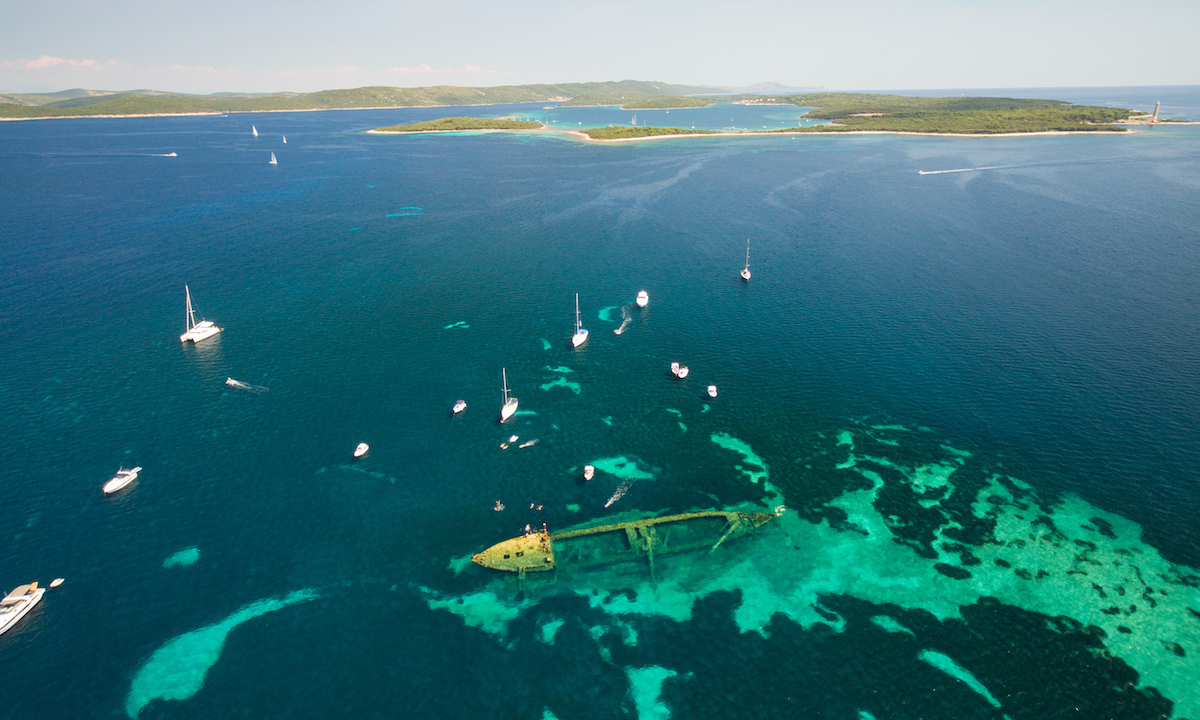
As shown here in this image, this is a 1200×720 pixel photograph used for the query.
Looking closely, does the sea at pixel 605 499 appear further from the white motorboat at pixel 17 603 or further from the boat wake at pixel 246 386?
the white motorboat at pixel 17 603

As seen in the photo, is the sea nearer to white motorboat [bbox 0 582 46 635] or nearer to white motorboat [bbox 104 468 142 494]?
white motorboat [bbox 0 582 46 635]

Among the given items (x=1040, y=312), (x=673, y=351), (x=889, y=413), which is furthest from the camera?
(x=1040, y=312)

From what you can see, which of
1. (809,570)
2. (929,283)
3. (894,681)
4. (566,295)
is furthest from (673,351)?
(929,283)

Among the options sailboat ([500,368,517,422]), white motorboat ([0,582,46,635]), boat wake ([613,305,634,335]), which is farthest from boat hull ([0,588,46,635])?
boat wake ([613,305,634,335])

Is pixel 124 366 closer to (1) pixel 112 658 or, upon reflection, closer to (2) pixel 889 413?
(1) pixel 112 658

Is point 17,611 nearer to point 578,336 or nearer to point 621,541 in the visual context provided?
point 621,541

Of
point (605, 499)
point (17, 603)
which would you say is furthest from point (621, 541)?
point (17, 603)
